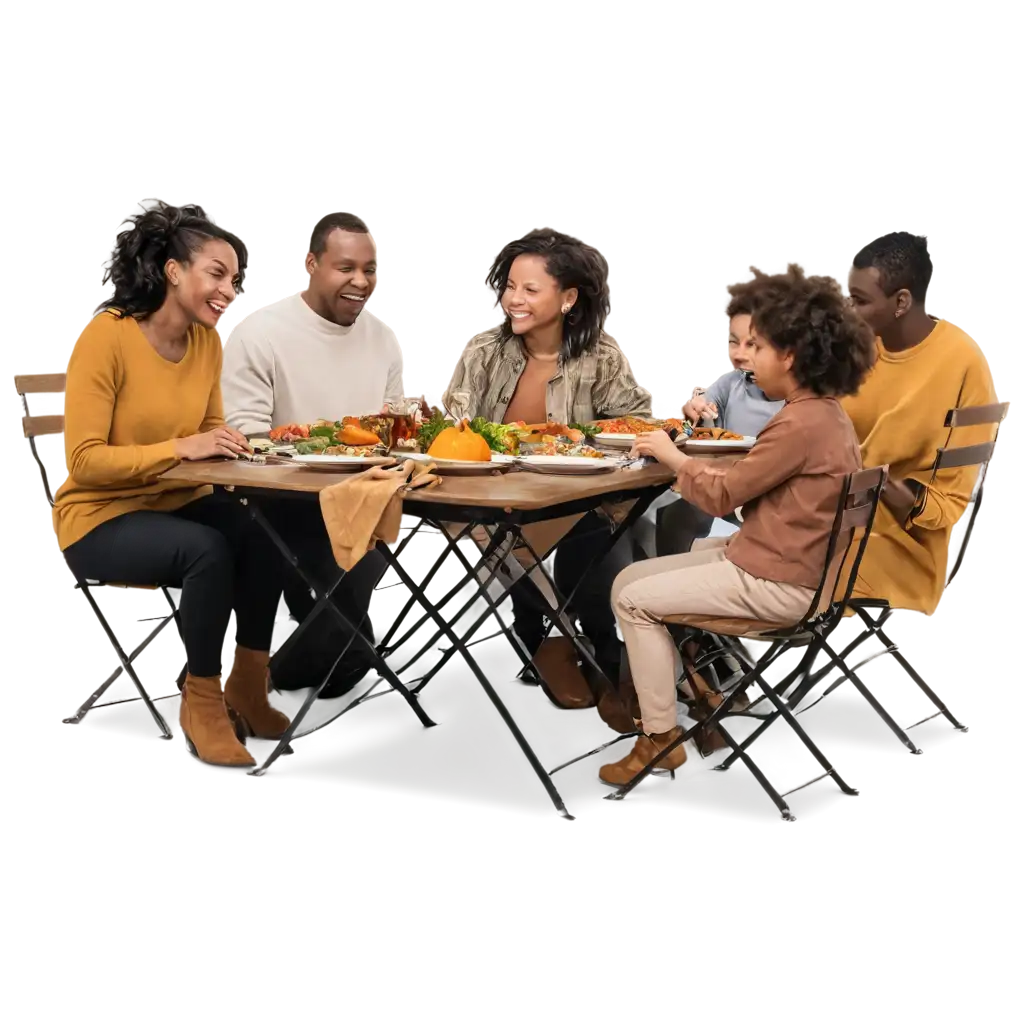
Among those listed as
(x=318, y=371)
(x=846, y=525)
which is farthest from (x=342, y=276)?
(x=846, y=525)

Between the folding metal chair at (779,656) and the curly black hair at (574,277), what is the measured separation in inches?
42.4

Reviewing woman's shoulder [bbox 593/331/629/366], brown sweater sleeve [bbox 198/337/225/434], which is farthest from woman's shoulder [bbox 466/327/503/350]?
brown sweater sleeve [bbox 198/337/225/434]

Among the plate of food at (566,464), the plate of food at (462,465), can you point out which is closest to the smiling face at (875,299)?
the plate of food at (566,464)

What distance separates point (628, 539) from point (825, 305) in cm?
134

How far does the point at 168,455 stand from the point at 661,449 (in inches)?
49.6

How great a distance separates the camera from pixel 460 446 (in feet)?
11.7

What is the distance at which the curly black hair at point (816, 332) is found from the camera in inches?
130

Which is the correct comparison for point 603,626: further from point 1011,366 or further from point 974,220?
point 974,220

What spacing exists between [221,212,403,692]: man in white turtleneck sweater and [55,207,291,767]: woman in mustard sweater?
37cm

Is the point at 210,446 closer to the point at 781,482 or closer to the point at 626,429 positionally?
the point at 626,429

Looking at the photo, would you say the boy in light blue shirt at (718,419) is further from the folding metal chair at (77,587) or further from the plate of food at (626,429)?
the folding metal chair at (77,587)

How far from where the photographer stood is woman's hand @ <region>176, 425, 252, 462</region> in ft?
11.9

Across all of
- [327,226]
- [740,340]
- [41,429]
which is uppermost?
[327,226]

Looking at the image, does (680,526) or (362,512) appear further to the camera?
(680,526)
